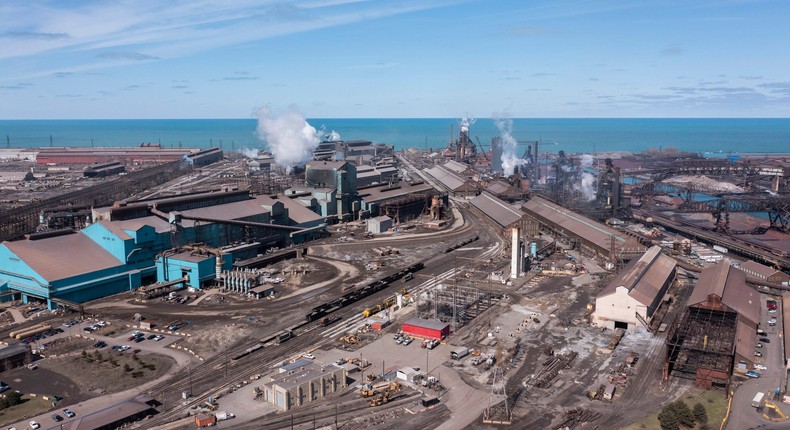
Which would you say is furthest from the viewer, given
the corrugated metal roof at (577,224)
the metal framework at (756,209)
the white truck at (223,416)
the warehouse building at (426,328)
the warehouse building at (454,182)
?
the warehouse building at (454,182)

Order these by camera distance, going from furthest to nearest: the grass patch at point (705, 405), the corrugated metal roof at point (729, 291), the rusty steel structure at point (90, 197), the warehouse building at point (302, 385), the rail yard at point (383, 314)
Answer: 1. the rusty steel structure at point (90, 197)
2. the corrugated metal roof at point (729, 291)
3. the rail yard at point (383, 314)
4. the warehouse building at point (302, 385)
5. the grass patch at point (705, 405)

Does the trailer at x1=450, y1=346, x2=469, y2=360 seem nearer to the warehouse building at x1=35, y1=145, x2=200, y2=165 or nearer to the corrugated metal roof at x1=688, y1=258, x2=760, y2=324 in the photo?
the corrugated metal roof at x1=688, y1=258, x2=760, y2=324

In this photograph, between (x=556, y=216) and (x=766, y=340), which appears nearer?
(x=766, y=340)

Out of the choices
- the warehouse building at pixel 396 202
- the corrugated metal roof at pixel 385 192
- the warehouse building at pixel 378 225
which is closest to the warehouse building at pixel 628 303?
the warehouse building at pixel 378 225

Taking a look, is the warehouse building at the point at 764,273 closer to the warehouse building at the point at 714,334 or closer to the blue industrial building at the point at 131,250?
the warehouse building at the point at 714,334

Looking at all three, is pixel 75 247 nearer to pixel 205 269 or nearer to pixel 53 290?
pixel 53 290

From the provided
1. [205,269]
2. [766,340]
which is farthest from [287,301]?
[766,340]
